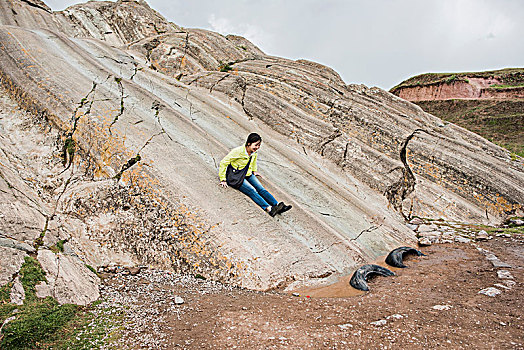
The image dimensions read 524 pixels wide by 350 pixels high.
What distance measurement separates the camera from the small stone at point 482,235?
7885mm

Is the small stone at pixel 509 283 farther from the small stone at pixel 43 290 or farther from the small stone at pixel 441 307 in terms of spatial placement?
the small stone at pixel 43 290

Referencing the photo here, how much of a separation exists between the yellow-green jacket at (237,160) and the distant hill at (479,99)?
2322 cm

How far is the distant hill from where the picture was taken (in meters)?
24.3

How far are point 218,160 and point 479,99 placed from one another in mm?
32790

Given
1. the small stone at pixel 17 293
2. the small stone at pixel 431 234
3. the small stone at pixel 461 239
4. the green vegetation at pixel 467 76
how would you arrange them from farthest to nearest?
the green vegetation at pixel 467 76 < the small stone at pixel 431 234 < the small stone at pixel 461 239 < the small stone at pixel 17 293

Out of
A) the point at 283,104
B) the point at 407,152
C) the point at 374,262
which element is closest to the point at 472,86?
the point at 407,152

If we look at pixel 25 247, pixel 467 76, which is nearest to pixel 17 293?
pixel 25 247

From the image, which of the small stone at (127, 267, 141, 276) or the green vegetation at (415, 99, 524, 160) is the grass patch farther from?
the green vegetation at (415, 99, 524, 160)

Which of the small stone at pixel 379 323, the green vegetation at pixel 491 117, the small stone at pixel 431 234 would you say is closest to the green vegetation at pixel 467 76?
the green vegetation at pixel 491 117

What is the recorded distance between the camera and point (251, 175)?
689 centimetres

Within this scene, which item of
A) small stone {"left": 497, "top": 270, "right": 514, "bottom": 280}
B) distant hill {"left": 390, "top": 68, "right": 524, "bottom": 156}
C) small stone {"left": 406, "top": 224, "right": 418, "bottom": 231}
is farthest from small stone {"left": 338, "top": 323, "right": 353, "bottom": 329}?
distant hill {"left": 390, "top": 68, "right": 524, "bottom": 156}

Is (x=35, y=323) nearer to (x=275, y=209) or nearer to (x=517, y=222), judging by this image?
(x=275, y=209)

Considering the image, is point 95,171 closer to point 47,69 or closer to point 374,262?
point 47,69

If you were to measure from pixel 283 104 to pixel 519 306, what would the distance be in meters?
8.19
